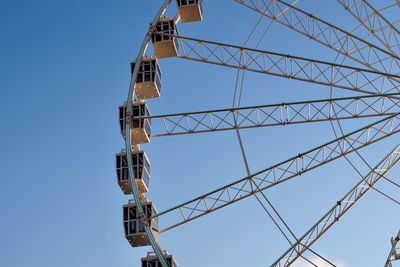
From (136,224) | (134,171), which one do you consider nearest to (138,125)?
(134,171)

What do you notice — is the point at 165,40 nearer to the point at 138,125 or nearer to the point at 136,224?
the point at 138,125

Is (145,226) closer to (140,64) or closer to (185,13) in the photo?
(140,64)

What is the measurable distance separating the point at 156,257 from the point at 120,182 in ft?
10.2

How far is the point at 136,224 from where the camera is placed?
28469 millimetres

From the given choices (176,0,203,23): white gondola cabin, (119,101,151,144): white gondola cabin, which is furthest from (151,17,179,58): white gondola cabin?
(119,101,151,144): white gondola cabin

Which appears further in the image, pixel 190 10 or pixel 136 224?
pixel 190 10

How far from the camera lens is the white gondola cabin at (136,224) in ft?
92.3

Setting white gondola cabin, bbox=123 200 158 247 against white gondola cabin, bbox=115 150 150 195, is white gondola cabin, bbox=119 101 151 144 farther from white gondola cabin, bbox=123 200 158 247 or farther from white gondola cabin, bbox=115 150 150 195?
white gondola cabin, bbox=123 200 158 247

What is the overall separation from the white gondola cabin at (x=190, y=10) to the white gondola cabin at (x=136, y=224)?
304 inches

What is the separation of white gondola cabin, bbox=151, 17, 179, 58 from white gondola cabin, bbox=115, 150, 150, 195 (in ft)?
13.4

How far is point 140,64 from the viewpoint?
31.4 meters

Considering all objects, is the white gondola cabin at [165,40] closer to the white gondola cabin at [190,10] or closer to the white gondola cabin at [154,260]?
the white gondola cabin at [190,10]

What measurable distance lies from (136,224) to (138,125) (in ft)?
12.3

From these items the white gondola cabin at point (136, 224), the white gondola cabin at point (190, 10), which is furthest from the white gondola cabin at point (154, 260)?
the white gondola cabin at point (190, 10)
